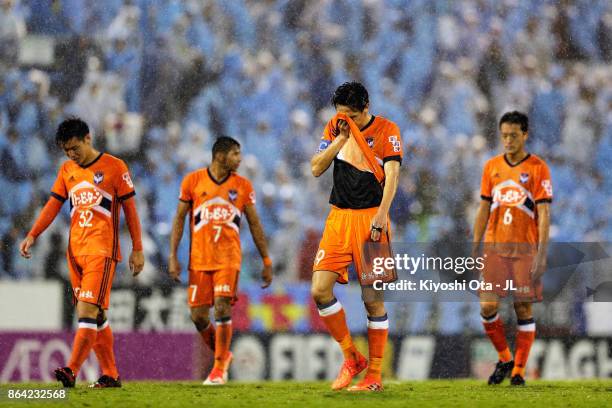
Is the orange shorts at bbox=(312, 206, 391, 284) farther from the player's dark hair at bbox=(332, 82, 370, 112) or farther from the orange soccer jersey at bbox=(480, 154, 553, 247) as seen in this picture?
the orange soccer jersey at bbox=(480, 154, 553, 247)

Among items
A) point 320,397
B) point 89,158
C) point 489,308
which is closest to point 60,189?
point 89,158

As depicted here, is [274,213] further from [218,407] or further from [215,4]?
[218,407]

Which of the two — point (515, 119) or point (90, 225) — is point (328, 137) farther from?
point (515, 119)

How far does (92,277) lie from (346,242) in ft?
5.84

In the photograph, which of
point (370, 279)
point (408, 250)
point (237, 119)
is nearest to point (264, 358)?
point (408, 250)

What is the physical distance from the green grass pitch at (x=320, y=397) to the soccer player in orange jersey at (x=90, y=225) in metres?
0.42

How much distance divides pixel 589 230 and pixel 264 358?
4.13 m

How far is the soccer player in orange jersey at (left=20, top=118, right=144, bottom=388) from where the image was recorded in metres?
6.75

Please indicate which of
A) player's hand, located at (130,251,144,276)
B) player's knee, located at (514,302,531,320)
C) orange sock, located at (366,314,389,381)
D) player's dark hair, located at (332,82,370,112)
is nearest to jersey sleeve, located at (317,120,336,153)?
player's dark hair, located at (332,82,370,112)

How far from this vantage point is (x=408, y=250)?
11.5 meters

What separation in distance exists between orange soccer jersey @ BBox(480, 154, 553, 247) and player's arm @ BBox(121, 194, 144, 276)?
269 cm

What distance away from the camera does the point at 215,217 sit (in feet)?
26.5

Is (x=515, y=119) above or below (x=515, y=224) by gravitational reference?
above

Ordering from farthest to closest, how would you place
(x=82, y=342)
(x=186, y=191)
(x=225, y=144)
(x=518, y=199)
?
(x=186, y=191), (x=225, y=144), (x=518, y=199), (x=82, y=342)
